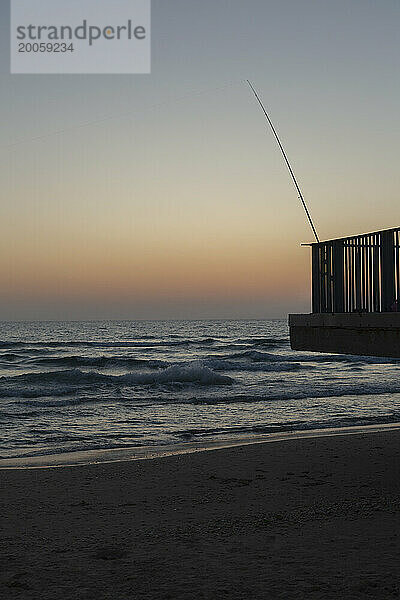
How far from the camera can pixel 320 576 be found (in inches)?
220

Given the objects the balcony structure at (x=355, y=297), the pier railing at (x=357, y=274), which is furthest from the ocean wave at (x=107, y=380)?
the pier railing at (x=357, y=274)

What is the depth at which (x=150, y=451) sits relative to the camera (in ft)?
42.4

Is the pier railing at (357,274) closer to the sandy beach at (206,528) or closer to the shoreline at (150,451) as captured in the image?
the sandy beach at (206,528)

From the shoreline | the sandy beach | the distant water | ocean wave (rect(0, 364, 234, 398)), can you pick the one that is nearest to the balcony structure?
the sandy beach

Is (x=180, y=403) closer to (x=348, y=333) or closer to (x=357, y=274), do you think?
(x=348, y=333)

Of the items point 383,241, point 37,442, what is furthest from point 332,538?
point 37,442

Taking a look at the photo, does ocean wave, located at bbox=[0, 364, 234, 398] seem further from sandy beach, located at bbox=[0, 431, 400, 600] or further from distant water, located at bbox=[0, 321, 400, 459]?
sandy beach, located at bbox=[0, 431, 400, 600]

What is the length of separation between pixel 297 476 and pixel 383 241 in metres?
3.72

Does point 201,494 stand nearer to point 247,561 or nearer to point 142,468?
point 142,468

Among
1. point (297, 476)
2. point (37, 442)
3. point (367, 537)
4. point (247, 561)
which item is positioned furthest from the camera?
point (37, 442)

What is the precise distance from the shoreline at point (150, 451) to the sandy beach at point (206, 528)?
96 cm

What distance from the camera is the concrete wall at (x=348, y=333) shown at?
9914mm

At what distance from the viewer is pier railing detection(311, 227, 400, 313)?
33.6 ft

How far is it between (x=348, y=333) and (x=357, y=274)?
0.93 m
